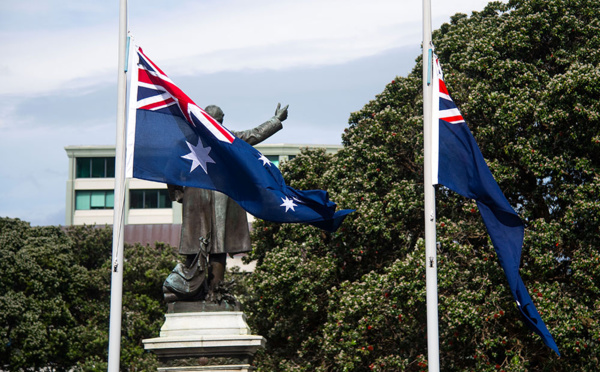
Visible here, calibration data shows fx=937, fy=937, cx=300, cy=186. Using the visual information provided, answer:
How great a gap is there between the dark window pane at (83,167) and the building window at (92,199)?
55.6 inches

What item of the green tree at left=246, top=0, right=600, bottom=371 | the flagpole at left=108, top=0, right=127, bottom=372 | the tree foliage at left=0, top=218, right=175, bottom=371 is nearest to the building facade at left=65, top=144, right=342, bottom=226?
the tree foliage at left=0, top=218, right=175, bottom=371

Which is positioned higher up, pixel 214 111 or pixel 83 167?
pixel 214 111

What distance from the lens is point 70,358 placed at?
121ft

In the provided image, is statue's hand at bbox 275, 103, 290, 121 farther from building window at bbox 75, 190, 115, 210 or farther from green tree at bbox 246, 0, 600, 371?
building window at bbox 75, 190, 115, 210

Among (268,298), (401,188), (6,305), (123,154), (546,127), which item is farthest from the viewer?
(6,305)

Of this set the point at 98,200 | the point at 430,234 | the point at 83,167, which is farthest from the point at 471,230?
the point at 83,167

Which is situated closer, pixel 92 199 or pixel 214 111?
pixel 214 111

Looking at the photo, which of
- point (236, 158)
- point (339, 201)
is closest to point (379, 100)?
point (339, 201)

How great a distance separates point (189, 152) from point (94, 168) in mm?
67967

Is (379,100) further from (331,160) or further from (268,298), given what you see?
(268,298)

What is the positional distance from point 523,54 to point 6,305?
22006 millimetres

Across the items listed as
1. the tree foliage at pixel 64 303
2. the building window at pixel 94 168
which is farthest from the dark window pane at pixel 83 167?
the tree foliage at pixel 64 303

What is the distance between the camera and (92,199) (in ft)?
254

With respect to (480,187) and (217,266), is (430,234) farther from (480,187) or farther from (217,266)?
(217,266)
